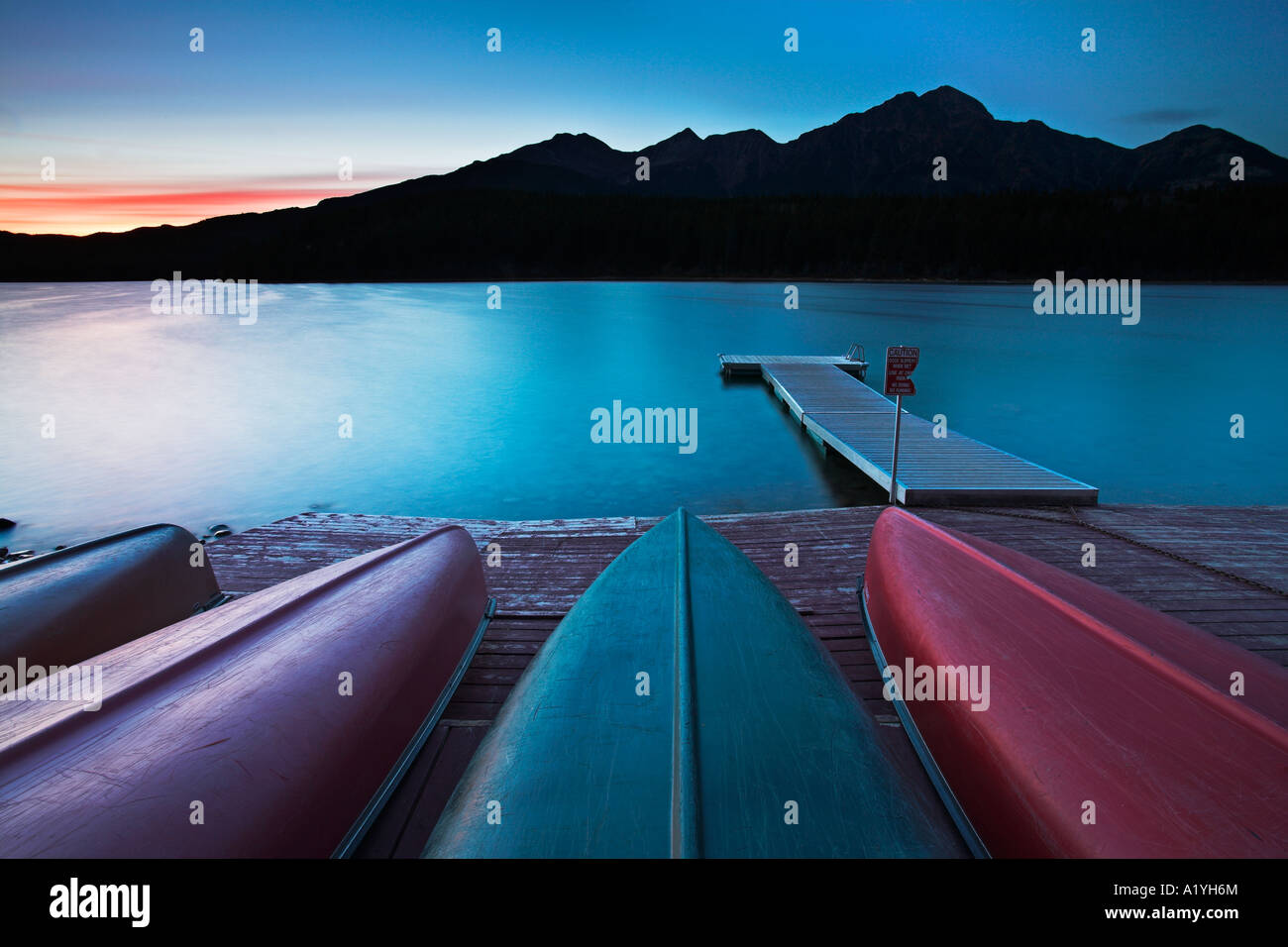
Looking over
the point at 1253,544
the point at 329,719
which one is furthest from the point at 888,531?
the point at 1253,544

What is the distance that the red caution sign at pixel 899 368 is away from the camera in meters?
6.28

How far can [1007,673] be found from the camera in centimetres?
230

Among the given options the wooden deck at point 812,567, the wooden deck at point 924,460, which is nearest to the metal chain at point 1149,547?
the wooden deck at point 812,567

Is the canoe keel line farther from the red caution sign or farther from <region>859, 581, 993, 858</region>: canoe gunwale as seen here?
the red caution sign

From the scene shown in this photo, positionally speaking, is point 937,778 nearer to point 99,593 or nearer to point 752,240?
point 99,593

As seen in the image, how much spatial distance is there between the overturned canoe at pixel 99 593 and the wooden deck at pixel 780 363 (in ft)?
58.9

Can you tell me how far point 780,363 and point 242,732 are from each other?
19.9 meters

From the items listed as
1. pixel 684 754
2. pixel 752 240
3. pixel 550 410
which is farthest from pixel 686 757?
pixel 752 240

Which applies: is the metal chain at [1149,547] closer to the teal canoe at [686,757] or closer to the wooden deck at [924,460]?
the wooden deck at [924,460]

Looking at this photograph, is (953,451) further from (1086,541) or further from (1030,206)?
(1030,206)

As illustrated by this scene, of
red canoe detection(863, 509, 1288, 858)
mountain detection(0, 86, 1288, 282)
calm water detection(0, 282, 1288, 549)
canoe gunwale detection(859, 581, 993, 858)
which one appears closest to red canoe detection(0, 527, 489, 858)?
canoe gunwale detection(859, 581, 993, 858)

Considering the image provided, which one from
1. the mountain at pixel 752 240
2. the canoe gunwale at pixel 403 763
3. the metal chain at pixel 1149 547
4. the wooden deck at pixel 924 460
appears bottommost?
the canoe gunwale at pixel 403 763

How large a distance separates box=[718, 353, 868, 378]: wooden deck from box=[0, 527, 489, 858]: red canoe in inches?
729
